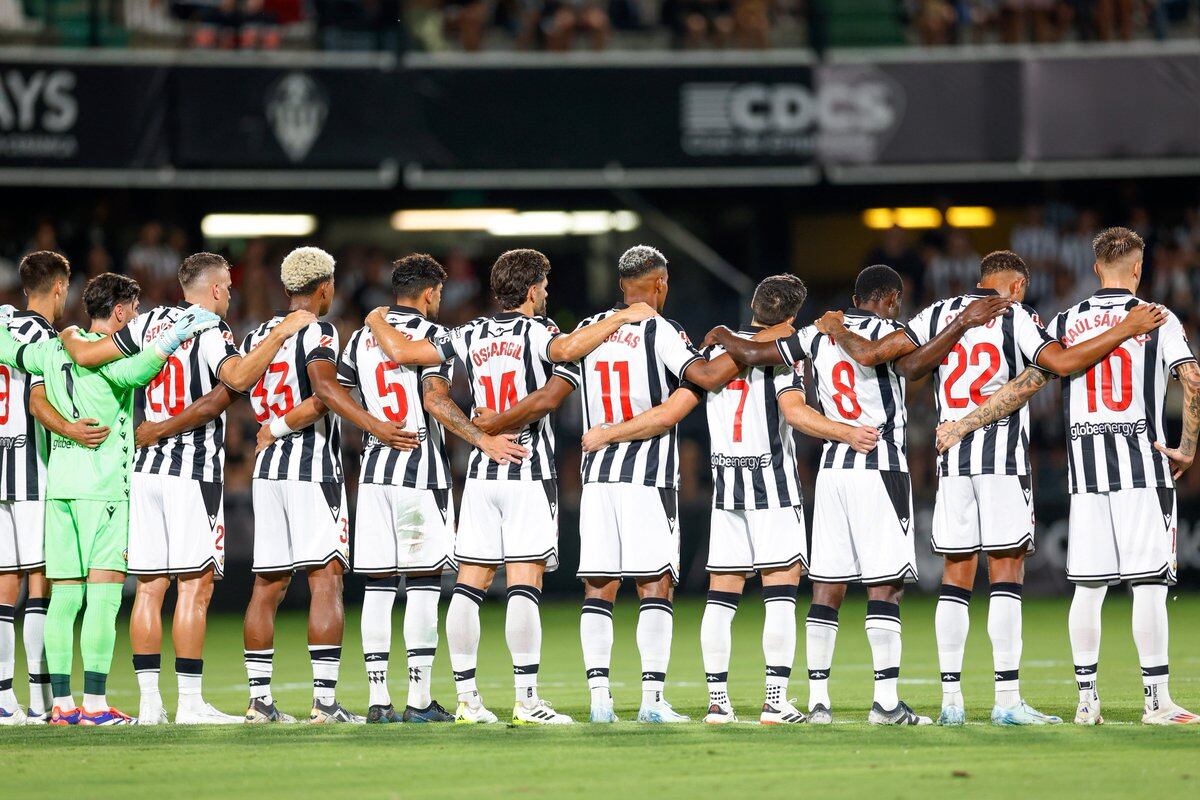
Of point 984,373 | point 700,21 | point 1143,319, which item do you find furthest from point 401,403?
point 700,21

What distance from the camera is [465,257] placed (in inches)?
854

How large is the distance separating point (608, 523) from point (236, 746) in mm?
2131

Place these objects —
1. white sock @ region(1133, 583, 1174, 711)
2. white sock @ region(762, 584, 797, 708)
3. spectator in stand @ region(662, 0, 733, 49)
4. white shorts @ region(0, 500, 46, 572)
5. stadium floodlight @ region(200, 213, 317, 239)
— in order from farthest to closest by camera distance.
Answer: stadium floodlight @ region(200, 213, 317, 239) → spectator in stand @ region(662, 0, 733, 49) → white shorts @ region(0, 500, 46, 572) → white sock @ region(762, 584, 797, 708) → white sock @ region(1133, 583, 1174, 711)

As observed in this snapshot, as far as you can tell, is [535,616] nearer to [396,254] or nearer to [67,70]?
[67,70]

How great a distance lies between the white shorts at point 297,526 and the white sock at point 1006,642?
3.32 metres

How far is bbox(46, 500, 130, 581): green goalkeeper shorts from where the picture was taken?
876cm

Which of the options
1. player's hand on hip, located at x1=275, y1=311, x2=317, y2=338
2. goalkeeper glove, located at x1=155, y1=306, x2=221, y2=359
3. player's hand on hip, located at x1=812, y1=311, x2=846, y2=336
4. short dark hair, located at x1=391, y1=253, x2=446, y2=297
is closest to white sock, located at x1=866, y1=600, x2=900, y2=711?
player's hand on hip, located at x1=812, y1=311, x2=846, y2=336

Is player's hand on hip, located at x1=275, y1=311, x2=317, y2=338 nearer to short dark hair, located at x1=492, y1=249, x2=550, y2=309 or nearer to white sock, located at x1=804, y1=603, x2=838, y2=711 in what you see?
short dark hair, located at x1=492, y1=249, x2=550, y2=309

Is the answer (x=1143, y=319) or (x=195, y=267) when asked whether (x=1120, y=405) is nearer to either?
(x=1143, y=319)

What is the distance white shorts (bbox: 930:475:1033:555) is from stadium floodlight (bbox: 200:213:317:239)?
50.4 feet

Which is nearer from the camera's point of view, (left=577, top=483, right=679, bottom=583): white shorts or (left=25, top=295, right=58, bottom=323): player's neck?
(left=577, top=483, right=679, bottom=583): white shorts

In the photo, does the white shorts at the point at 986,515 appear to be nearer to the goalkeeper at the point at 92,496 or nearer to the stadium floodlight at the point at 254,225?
the goalkeeper at the point at 92,496

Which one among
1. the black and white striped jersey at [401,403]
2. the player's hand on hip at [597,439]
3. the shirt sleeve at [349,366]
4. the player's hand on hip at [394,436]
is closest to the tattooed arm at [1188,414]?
the player's hand on hip at [597,439]

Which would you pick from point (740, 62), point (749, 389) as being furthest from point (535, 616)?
point (740, 62)
